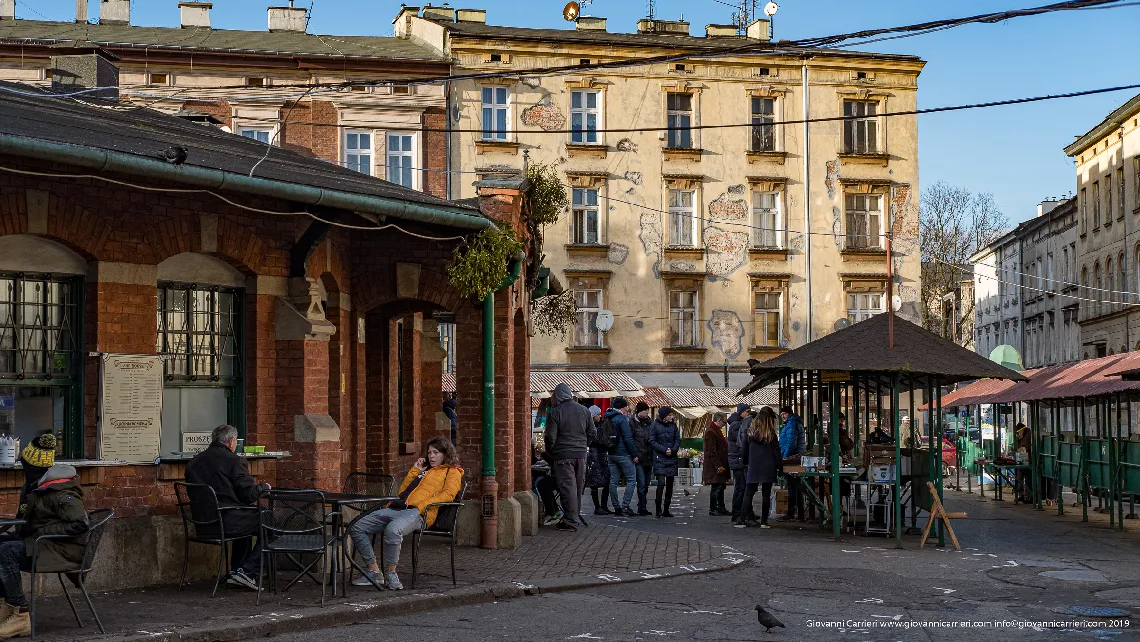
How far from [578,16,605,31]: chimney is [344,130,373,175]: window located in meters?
9.79

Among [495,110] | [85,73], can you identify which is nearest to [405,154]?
[495,110]

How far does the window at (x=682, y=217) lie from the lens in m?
43.8

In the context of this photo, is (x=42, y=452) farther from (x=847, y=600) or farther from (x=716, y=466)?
(x=716, y=466)

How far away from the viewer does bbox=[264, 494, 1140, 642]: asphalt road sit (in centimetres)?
1005

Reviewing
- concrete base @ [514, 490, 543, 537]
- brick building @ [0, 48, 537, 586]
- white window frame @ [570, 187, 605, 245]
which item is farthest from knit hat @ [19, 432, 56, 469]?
white window frame @ [570, 187, 605, 245]

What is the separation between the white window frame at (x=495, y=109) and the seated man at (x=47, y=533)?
32920 mm

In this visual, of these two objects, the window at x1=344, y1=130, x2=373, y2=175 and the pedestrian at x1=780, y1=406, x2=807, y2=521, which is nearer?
the pedestrian at x1=780, y1=406, x2=807, y2=521

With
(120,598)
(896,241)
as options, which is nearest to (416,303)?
(120,598)

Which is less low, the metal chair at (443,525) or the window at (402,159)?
the window at (402,159)

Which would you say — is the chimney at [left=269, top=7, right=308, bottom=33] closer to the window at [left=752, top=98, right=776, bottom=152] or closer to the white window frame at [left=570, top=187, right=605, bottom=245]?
the white window frame at [left=570, top=187, right=605, bottom=245]

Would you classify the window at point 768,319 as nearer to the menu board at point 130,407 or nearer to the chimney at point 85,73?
the chimney at point 85,73

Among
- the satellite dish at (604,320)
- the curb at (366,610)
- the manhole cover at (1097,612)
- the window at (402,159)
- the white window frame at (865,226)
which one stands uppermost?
the window at (402,159)

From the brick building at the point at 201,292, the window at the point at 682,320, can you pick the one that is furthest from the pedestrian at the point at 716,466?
the window at the point at 682,320

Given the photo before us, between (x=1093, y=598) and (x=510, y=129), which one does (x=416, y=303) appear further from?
(x=510, y=129)
